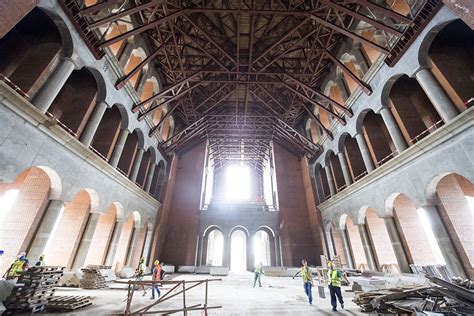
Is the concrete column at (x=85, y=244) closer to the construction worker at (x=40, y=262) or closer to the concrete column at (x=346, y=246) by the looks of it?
the construction worker at (x=40, y=262)

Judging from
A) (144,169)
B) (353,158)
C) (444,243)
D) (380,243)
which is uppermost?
(144,169)

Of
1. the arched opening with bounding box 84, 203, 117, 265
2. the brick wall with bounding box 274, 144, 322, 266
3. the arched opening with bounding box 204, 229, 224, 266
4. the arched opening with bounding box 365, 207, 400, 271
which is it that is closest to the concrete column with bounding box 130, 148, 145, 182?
the arched opening with bounding box 84, 203, 117, 265

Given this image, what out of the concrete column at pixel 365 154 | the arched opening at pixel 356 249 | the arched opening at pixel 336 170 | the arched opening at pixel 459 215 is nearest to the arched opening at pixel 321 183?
the arched opening at pixel 336 170

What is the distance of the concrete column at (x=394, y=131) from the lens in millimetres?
10989

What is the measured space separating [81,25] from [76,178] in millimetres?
7220

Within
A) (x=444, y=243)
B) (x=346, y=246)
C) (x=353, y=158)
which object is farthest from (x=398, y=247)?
(x=353, y=158)

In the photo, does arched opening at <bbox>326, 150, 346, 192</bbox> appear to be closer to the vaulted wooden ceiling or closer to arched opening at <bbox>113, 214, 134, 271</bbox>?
the vaulted wooden ceiling

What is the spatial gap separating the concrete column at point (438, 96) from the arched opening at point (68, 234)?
18095mm

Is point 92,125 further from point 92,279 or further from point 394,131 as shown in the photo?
point 394,131

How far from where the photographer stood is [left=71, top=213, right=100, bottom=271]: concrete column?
1091 centimetres

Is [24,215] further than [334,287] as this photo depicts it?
Yes

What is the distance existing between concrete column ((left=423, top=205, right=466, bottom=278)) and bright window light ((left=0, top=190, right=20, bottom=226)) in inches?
766

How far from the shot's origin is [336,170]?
18.5m

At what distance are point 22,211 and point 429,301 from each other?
1550cm
